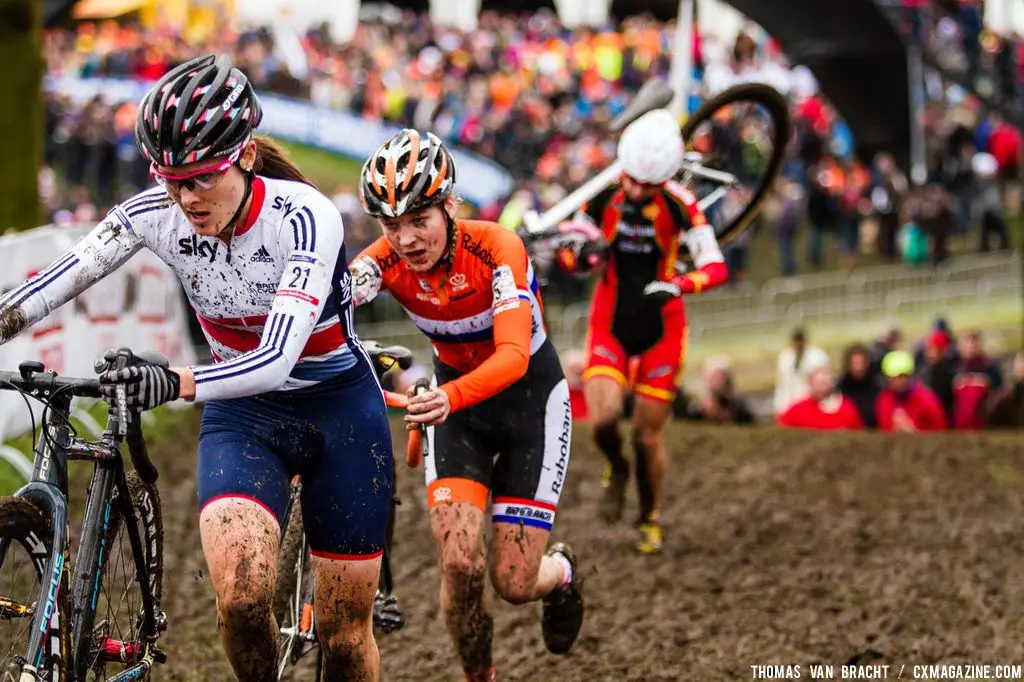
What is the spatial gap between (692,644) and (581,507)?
11.3 ft

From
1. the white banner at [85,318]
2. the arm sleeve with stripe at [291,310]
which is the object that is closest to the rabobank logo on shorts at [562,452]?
the arm sleeve with stripe at [291,310]

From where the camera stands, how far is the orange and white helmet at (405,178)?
587cm

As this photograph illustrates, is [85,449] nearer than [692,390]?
Yes

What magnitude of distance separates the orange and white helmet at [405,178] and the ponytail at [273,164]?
0.51m

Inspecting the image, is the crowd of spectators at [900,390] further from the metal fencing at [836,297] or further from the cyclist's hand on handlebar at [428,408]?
the cyclist's hand on handlebar at [428,408]

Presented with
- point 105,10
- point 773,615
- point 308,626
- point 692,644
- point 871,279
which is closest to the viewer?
point 308,626

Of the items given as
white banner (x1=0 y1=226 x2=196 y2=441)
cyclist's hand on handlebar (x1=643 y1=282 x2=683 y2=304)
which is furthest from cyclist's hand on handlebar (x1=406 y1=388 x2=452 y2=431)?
white banner (x1=0 y1=226 x2=196 y2=441)

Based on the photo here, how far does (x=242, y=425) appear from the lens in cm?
522

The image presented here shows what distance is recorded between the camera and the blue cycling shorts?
206 inches

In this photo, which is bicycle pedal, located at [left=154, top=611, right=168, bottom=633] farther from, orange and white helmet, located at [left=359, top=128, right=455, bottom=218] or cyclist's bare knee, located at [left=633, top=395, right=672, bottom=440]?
cyclist's bare knee, located at [left=633, top=395, right=672, bottom=440]

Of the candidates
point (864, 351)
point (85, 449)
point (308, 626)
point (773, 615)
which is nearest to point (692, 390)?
point (864, 351)

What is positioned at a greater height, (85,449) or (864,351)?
(864,351)

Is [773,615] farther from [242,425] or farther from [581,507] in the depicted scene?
[242,425]

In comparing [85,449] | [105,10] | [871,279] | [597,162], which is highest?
[105,10]
